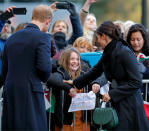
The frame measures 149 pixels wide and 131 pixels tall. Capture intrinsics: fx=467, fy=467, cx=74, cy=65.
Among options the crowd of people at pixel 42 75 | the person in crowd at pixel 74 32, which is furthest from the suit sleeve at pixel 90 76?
the person in crowd at pixel 74 32

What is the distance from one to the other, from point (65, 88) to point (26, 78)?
3.61ft

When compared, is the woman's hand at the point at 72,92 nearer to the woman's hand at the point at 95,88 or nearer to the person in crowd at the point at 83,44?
the woman's hand at the point at 95,88

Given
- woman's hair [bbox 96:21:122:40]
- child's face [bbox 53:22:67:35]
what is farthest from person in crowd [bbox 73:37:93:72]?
woman's hair [bbox 96:21:122:40]

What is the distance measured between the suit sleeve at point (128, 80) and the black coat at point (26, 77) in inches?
32.8

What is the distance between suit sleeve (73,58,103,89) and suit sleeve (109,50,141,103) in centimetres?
53

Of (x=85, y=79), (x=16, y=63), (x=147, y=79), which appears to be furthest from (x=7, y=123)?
(x=147, y=79)

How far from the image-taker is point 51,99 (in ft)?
21.5

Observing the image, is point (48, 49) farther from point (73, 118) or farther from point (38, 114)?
point (73, 118)

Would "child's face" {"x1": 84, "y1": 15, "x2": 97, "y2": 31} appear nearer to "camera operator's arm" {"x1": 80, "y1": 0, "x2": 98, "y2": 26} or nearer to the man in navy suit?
"camera operator's arm" {"x1": 80, "y1": 0, "x2": 98, "y2": 26}

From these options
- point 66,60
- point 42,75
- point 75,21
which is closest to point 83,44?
point 75,21

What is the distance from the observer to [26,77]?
17.5 feet

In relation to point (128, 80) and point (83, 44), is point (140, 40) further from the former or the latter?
point (128, 80)

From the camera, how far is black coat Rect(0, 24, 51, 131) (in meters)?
5.33

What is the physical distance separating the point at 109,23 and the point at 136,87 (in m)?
0.86
